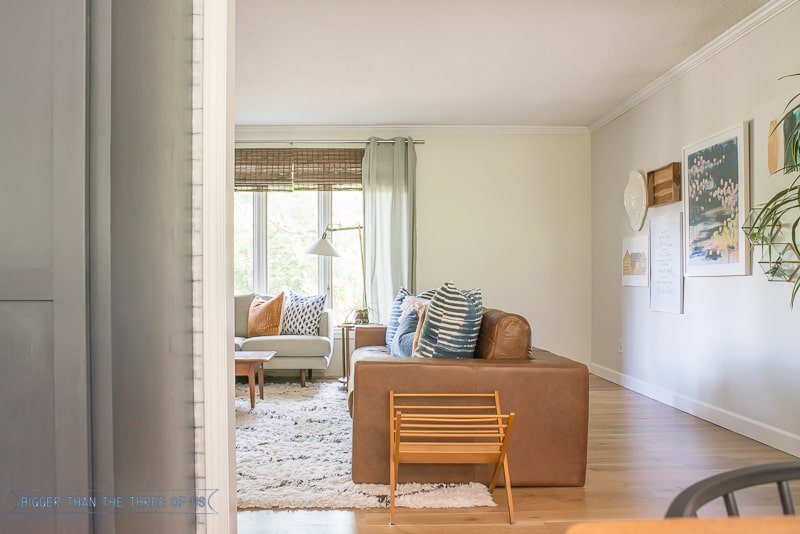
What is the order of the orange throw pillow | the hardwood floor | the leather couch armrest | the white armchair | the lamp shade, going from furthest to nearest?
the orange throw pillow, the lamp shade, the white armchair, the leather couch armrest, the hardwood floor

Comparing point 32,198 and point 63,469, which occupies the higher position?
point 32,198

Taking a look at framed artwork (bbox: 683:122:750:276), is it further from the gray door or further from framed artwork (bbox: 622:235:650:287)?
the gray door

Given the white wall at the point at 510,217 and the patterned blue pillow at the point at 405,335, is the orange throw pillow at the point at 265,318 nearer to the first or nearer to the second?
the white wall at the point at 510,217

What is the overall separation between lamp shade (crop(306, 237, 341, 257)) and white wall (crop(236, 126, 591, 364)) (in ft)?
3.56

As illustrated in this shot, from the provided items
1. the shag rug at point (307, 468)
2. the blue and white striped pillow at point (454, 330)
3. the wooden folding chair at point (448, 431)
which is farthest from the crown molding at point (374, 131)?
the wooden folding chair at point (448, 431)

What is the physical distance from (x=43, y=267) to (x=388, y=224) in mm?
5378

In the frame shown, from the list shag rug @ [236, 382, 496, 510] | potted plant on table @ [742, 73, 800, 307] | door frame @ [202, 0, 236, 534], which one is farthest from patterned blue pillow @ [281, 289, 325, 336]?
door frame @ [202, 0, 236, 534]

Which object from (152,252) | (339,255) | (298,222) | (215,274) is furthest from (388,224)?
(152,252)

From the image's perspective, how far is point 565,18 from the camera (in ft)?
12.9

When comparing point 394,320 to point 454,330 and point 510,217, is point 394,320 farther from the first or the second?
point 510,217

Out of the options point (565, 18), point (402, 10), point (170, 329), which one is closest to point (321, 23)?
point (402, 10)

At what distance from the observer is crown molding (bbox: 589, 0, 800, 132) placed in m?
3.74

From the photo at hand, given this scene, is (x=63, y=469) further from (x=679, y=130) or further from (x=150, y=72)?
(x=679, y=130)

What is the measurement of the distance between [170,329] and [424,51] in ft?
A: 11.3
